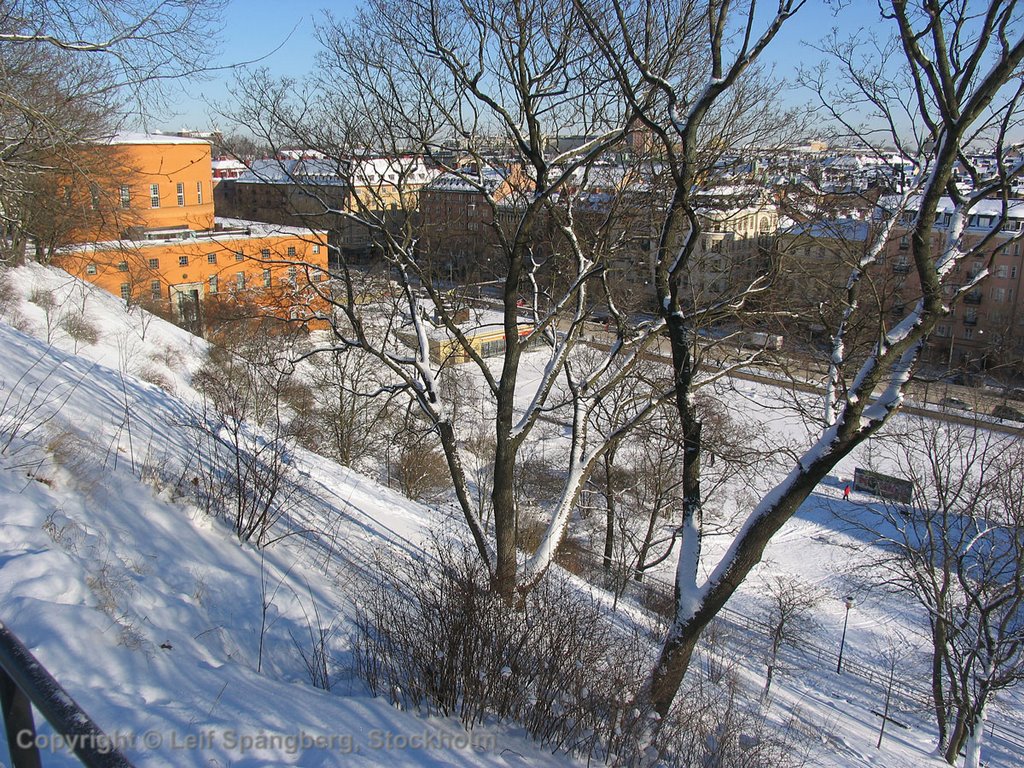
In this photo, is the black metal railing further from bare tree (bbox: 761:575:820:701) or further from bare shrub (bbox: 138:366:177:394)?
bare tree (bbox: 761:575:820:701)

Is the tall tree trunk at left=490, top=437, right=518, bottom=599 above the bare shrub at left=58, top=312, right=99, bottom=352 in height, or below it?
below

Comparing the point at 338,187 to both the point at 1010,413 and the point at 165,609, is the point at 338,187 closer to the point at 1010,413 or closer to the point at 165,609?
the point at 165,609

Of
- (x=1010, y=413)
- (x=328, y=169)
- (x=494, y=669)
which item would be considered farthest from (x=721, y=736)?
(x=1010, y=413)

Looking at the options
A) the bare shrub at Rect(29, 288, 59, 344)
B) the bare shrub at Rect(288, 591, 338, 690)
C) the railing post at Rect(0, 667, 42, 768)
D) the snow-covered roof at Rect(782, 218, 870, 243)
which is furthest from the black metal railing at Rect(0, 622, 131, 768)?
the bare shrub at Rect(29, 288, 59, 344)

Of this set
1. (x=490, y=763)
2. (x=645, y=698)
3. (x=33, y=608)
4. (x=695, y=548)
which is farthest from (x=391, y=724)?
(x=695, y=548)

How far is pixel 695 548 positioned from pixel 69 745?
4839mm

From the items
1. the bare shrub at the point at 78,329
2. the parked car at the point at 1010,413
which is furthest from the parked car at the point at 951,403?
the bare shrub at the point at 78,329

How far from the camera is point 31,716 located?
123cm

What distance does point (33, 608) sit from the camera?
286 centimetres

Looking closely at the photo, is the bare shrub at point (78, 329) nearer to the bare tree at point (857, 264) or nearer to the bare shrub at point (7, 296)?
the bare shrub at point (7, 296)

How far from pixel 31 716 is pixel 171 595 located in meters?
2.85

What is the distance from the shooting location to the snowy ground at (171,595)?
2727 mm

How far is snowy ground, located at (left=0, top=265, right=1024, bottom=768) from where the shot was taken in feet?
8.95

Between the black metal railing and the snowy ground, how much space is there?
78 cm
